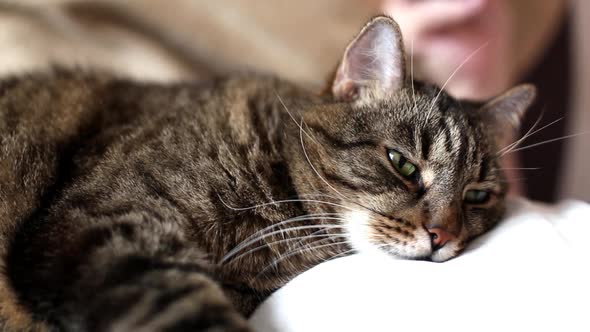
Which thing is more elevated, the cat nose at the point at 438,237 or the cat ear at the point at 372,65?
the cat ear at the point at 372,65

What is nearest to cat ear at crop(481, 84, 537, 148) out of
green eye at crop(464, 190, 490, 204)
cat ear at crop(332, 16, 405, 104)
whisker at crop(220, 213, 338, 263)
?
green eye at crop(464, 190, 490, 204)

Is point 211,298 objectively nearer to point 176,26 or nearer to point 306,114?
point 306,114

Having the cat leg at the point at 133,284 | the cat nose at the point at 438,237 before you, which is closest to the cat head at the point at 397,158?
the cat nose at the point at 438,237

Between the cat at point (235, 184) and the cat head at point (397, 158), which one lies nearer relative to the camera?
the cat at point (235, 184)

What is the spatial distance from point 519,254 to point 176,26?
137 centimetres

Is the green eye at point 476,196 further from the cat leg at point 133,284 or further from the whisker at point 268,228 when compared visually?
the cat leg at point 133,284

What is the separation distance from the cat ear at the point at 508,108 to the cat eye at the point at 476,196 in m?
0.23

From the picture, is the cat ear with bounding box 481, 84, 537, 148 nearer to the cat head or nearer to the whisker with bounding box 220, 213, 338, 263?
the cat head

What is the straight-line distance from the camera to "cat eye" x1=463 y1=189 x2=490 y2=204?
4.36ft

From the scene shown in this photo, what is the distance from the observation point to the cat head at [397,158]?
118cm

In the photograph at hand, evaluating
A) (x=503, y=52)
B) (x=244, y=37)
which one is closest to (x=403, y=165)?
(x=244, y=37)

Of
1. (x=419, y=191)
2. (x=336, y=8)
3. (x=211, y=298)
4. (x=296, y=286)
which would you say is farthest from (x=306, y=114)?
(x=336, y=8)

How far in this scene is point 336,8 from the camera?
6.72 ft

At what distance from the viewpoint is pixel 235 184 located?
48.0 inches
